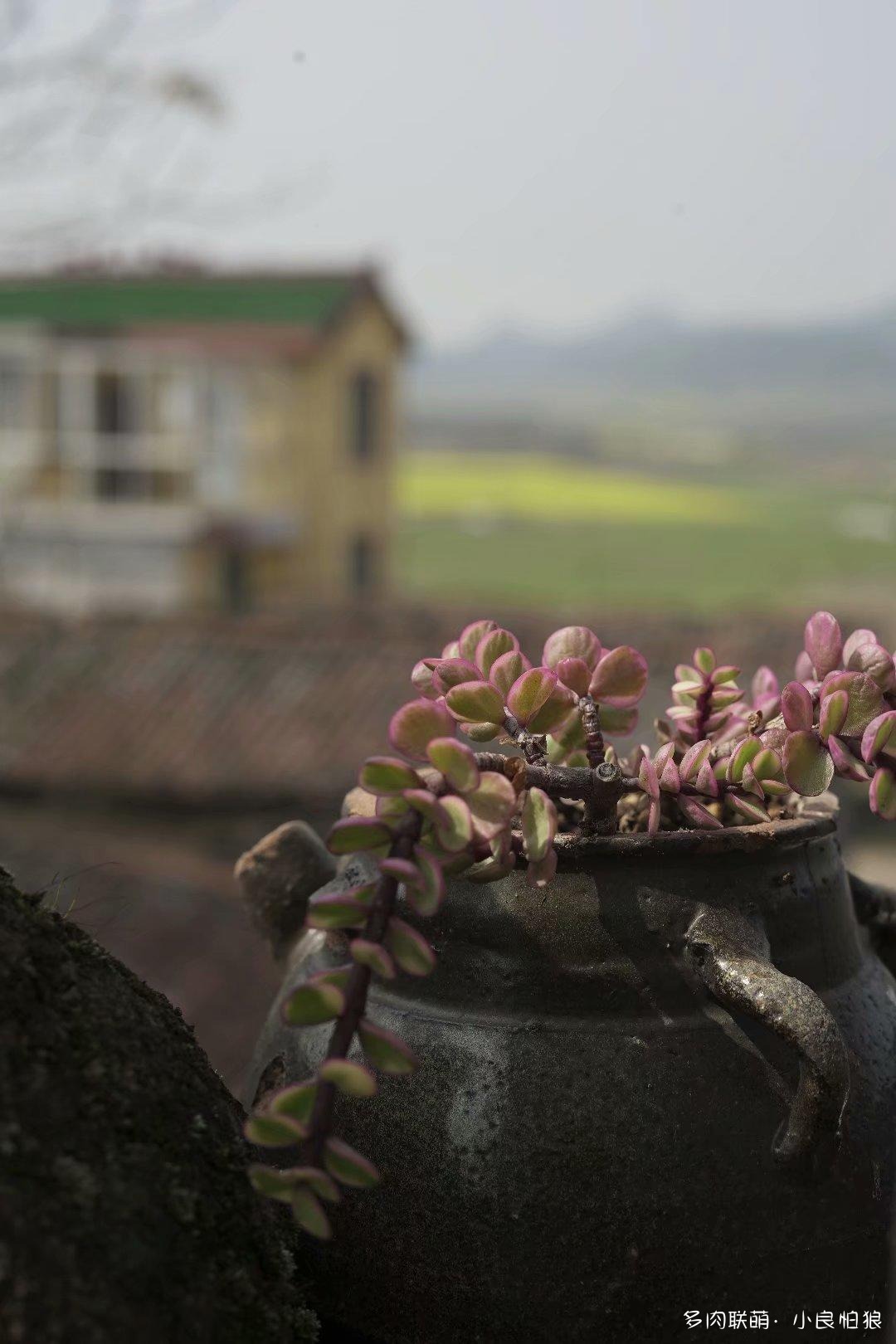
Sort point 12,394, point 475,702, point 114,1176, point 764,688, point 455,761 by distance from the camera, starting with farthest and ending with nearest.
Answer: point 12,394 < point 764,688 < point 475,702 < point 455,761 < point 114,1176

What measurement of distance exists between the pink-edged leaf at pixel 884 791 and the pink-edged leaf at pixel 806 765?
0.10 feet

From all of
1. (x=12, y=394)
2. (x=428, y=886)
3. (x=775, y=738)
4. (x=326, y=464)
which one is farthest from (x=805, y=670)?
(x=12, y=394)

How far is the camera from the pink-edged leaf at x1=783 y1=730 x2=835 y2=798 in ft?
3.68

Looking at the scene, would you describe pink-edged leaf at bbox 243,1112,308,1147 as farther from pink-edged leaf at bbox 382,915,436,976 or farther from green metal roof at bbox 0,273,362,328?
green metal roof at bbox 0,273,362,328

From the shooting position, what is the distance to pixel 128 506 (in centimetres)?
2314

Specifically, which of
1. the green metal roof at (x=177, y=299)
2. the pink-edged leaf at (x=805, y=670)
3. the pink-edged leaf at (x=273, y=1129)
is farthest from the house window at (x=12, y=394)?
the pink-edged leaf at (x=273, y=1129)

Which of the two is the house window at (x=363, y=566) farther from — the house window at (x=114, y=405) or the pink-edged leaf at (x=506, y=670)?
the pink-edged leaf at (x=506, y=670)

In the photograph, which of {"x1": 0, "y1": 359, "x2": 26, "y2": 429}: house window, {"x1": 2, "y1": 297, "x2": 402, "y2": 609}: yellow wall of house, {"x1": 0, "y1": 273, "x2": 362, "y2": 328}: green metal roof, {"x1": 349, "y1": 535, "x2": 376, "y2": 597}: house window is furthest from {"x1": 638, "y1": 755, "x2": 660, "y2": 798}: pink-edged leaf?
{"x1": 349, "y1": 535, "x2": 376, "y2": 597}: house window

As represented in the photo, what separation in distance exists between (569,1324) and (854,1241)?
0.72 ft

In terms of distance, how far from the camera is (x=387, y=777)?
0.99 metres

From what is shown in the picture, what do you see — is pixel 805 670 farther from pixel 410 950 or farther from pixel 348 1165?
pixel 348 1165

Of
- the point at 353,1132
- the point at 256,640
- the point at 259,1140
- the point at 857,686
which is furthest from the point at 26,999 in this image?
the point at 256,640

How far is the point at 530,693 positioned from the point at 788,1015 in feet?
0.92

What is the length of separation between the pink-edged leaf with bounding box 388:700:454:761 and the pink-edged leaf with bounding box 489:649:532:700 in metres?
0.09
